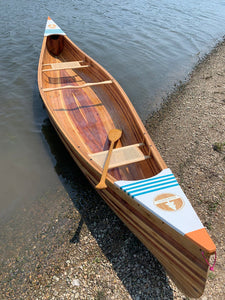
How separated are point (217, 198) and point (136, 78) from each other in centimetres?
712

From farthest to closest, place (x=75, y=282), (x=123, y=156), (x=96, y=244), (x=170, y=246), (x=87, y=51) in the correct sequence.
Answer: (x=87, y=51) < (x=123, y=156) < (x=96, y=244) < (x=75, y=282) < (x=170, y=246)

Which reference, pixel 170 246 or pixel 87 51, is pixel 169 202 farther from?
pixel 87 51

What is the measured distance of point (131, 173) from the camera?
16.7ft

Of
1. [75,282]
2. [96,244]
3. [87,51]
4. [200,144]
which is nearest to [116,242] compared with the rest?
[96,244]

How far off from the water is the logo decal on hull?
3.17m

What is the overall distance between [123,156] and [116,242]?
180 centimetres

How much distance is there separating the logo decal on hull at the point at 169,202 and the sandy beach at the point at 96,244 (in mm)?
1438

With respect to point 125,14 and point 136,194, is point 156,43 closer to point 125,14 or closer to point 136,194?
point 125,14

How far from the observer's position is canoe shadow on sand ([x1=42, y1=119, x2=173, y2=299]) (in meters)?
3.86

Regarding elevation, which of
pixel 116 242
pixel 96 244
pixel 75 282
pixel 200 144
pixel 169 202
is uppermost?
pixel 169 202

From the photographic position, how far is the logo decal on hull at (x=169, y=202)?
3.38 meters

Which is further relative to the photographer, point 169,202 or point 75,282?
point 75,282

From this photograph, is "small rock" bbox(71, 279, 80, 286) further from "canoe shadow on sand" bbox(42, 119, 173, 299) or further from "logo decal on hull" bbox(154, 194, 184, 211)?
"logo decal on hull" bbox(154, 194, 184, 211)

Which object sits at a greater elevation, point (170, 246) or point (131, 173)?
point (170, 246)
